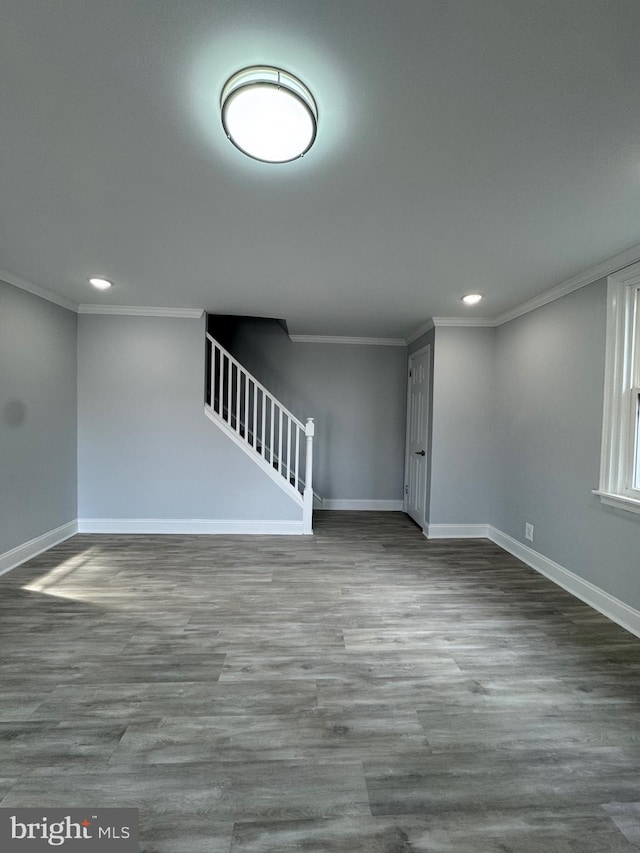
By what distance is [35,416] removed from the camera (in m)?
3.46

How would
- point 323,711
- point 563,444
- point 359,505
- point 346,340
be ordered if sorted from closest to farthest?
point 323,711 < point 563,444 < point 346,340 < point 359,505

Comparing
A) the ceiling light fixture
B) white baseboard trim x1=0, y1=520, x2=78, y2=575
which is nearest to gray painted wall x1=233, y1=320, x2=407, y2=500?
white baseboard trim x1=0, y1=520, x2=78, y2=575

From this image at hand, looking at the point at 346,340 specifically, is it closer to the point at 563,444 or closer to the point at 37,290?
the point at 563,444

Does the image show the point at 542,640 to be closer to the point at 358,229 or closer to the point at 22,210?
the point at 358,229

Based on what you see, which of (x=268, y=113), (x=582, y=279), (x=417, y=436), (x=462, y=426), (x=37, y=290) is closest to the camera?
(x=268, y=113)

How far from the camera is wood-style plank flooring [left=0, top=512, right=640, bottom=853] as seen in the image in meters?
1.24

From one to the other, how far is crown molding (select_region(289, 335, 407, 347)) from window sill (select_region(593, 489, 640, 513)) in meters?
3.30

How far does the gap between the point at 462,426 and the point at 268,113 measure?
3610mm

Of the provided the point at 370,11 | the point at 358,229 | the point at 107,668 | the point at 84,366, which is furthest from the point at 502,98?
the point at 84,366

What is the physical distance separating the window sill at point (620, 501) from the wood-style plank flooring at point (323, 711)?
0.78 metres

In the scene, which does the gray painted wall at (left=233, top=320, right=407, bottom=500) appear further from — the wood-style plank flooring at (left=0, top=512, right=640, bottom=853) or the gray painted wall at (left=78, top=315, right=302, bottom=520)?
the wood-style plank flooring at (left=0, top=512, right=640, bottom=853)

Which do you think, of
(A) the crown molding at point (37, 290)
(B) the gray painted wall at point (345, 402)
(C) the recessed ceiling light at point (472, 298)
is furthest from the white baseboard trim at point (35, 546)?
(C) the recessed ceiling light at point (472, 298)

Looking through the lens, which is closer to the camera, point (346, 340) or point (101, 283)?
point (101, 283)

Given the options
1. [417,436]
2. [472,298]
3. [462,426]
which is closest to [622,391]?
[472,298]
